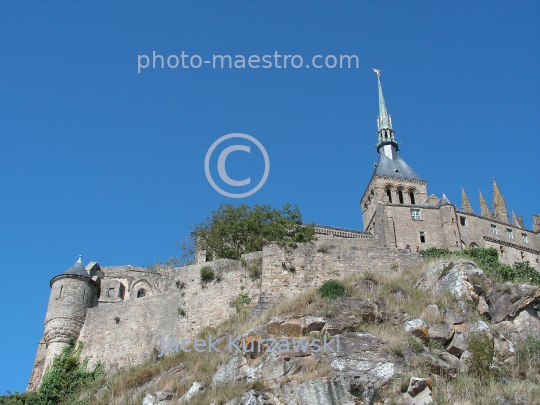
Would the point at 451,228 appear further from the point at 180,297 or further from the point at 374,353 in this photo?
the point at 374,353

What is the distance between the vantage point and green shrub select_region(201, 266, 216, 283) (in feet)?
93.3

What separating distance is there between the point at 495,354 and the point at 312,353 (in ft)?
17.9

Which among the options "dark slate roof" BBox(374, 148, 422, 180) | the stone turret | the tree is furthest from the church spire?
the tree

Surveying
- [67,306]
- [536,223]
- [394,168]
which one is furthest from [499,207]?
[67,306]

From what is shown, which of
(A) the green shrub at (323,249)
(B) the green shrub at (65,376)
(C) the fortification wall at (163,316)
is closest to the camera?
(B) the green shrub at (65,376)

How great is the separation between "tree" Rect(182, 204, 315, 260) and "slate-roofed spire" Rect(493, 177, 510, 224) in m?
31.5

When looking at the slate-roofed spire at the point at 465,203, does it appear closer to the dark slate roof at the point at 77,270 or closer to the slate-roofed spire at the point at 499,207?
the slate-roofed spire at the point at 499,207

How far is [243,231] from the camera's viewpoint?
35.9 m

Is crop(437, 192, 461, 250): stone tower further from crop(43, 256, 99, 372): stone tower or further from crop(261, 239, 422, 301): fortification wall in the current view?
crop(43, 256, 99, 372): stone tower

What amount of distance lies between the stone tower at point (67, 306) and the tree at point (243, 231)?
6.88 meters

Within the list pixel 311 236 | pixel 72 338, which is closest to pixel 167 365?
pixel 72 338

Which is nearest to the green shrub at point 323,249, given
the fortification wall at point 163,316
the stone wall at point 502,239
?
the fortification wall at point 163,316

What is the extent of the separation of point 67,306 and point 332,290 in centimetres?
1416

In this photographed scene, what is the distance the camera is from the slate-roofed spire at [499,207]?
63.0 meters
